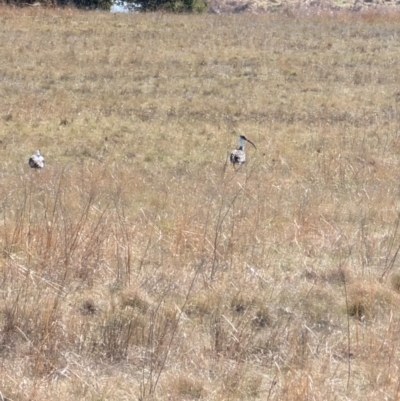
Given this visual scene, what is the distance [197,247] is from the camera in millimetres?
5738

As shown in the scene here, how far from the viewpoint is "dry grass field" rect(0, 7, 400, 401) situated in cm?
405

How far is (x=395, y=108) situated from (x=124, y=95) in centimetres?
490

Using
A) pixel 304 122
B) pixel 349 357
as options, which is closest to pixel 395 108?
pixel 304 122

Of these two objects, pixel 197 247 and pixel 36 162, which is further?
pixel 36 162

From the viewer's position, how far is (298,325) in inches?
181

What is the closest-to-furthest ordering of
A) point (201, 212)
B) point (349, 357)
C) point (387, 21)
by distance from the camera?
point (349, 357)
point (201, 212)
point (387, 21)

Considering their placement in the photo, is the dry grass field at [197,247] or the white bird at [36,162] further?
the white bird at [36,162]

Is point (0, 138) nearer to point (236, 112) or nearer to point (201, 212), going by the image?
point (236, 112)

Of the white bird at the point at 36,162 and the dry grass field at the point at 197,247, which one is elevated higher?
the dry grass field at the point at 197,247

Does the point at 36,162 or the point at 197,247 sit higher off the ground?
the point at 197,247

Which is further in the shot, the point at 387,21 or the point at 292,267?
the point at 387,21

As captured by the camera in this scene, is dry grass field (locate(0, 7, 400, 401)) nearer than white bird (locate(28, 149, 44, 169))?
Yes

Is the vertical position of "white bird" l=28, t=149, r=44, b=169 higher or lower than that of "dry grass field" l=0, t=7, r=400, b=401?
lower

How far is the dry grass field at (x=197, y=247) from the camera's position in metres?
4.05
